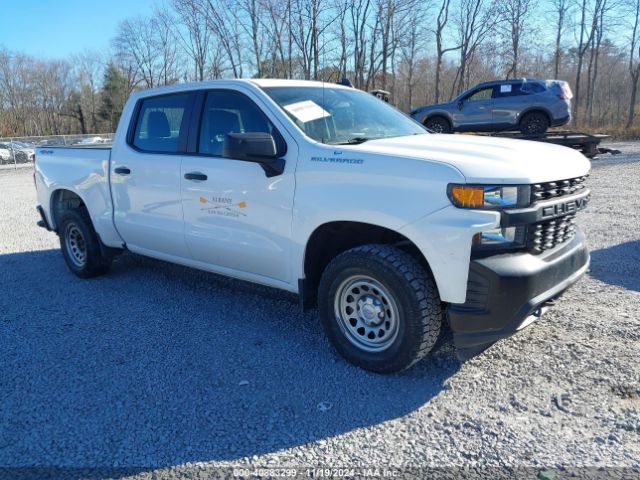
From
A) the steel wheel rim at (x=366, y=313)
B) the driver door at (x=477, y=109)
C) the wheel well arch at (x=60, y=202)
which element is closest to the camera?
the steel wheel rim at (x=366, y=313)

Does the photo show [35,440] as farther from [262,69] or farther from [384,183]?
[262,69]

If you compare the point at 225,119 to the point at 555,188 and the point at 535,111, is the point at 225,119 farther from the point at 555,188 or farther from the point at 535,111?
the point at 535,111

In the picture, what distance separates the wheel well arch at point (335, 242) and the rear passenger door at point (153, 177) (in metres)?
1.36

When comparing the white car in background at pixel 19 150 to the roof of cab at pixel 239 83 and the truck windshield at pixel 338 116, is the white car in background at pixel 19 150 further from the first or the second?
the truck windshield at pixel 338 116

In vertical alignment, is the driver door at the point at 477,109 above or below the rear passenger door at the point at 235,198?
above

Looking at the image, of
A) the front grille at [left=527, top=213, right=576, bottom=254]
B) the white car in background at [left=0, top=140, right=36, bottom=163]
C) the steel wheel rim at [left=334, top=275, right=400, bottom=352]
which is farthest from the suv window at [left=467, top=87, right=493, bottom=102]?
the white car in background at [left=0, top=140, right=36, bottom=163]

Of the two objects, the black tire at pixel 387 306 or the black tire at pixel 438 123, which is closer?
the black tire at pixel 387 306

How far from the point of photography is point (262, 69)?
120ft

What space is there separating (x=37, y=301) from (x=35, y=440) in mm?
2652

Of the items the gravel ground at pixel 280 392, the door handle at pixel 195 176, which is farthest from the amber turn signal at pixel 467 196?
the door handle at pixel 195 176

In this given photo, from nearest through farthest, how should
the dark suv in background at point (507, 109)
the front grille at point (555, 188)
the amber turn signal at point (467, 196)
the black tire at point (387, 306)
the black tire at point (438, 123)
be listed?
1. the amber turn signal at point (467, 196)
2. the front grille at point (555, 188)
3. the black tire at point (387, 306)
4. the dark suv in background at point (507, 109)
5. the black tire at point (438, 123)

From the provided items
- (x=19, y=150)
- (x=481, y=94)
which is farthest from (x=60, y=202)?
(x=19, y=150)

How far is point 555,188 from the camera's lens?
3078 millimetres

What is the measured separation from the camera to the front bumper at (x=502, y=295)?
2.82m
